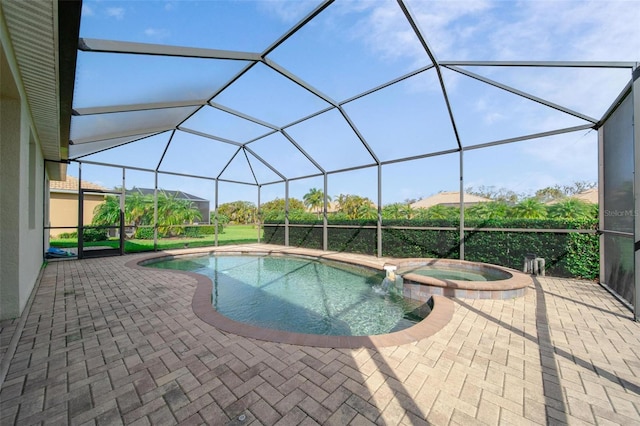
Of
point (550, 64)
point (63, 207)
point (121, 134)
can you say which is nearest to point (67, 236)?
point (63, 207)

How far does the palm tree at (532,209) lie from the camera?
33.8 ft

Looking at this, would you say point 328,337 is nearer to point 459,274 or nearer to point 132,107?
point 459,274

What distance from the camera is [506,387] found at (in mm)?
2090

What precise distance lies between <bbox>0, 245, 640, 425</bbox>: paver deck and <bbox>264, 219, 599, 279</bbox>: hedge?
272cm

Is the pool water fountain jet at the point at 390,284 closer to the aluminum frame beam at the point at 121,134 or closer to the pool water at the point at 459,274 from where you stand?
the pool water at the point at 459,274

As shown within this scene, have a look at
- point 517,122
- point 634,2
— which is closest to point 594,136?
point 517,122

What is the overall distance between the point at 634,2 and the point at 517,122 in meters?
2.90

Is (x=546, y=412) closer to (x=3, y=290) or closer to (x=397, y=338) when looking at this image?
(x=397, y=338)

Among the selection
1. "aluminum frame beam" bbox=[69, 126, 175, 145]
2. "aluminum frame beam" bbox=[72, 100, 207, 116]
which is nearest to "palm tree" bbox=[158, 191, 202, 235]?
"aluminum frame beam" bbox=[69, 126, 175, 145]

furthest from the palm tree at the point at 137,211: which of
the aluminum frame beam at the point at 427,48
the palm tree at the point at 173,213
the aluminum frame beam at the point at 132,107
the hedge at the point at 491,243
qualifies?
the aluminum frame beam at the point at 427,48

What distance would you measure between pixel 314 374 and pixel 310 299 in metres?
3.07

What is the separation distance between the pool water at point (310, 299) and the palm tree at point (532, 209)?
26.9ft

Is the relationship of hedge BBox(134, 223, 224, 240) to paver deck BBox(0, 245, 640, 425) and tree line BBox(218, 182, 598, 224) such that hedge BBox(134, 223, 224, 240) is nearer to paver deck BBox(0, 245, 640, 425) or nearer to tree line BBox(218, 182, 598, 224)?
tree line BBox(218, 182, 598, 224)

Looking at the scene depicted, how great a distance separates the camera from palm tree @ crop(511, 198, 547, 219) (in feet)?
33.8
